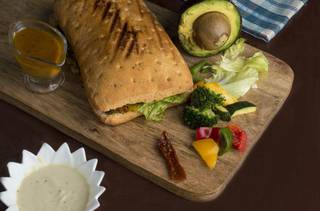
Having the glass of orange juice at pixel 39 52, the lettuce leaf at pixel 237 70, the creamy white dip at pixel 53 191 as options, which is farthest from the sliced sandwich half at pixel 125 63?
the creamy white dip at pixel 53 191

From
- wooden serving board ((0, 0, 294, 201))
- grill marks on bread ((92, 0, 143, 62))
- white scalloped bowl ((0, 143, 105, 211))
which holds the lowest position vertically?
wooden serving board ((0, 0, 294, 201))

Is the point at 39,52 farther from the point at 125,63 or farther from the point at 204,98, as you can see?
the point at 204,98

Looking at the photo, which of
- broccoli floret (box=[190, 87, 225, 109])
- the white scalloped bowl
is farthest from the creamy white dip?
broccoli floret (box=[190, 87, 225, 109])

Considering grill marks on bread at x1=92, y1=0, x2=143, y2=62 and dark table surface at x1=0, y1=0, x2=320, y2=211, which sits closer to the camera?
dark table surface at x1=0, y1=0, x2=320, y2=211

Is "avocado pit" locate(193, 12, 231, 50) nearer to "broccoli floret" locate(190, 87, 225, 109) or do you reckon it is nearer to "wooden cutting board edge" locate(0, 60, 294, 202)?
"broccoli floret" locate(190, 87, 225, 109)

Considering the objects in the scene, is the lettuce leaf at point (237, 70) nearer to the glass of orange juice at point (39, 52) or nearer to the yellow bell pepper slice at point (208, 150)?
the yellow bell pepper slice at point (208, 150)

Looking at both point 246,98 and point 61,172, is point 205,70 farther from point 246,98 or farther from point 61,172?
point 61,172
